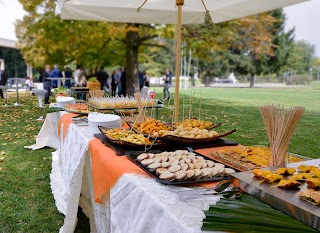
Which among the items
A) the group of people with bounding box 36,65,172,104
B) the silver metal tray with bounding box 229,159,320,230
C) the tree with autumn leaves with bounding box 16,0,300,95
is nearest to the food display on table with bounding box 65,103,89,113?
the silver metal tray with bounding box 229,159,320,230

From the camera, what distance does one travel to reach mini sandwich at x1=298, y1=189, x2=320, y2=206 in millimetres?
908

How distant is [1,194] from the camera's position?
10.5 feet

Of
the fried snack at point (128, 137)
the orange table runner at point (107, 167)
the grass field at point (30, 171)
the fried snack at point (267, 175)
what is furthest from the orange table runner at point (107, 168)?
the grass field at point (30, 171)

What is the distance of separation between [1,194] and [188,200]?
273 cm

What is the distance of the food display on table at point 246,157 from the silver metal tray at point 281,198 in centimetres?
26

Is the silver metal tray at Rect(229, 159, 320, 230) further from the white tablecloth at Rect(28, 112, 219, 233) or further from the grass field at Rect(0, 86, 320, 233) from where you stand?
the grass field at Rect(0, 86, 320, 233)

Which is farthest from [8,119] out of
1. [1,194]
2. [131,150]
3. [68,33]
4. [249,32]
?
[249,32]

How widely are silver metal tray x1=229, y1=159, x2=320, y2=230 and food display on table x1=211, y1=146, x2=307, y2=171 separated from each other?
258 mm

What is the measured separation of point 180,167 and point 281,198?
0.48 meters

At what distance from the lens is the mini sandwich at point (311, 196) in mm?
908

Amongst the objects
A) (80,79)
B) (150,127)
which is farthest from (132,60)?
(150,127)

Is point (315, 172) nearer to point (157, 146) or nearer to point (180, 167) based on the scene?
point (180, 167)

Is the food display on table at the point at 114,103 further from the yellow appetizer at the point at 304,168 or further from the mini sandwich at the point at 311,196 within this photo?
the mini sandwich at the point at 311,196

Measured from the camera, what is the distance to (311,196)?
93cm
